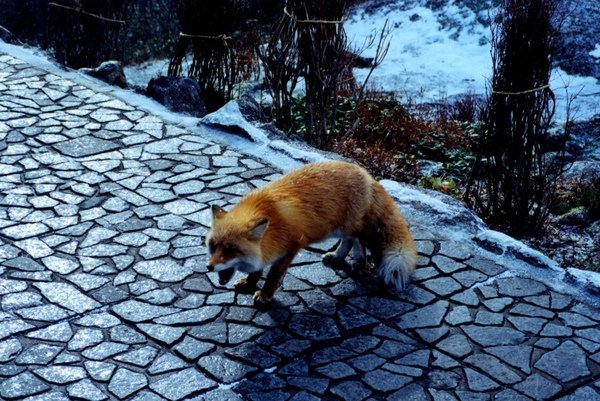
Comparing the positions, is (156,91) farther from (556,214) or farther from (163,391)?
(163,391)

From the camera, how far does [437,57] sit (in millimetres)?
14469

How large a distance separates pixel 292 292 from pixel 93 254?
1.65 meters

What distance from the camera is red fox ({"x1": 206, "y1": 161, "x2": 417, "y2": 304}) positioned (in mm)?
4969

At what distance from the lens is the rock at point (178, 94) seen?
969 centimetres

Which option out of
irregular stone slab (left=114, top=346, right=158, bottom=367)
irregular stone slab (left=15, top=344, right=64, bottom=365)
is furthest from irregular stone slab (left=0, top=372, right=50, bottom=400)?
irregular stone slab (left=114, top=346, right=158, bottom=367)

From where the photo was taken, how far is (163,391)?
4781mm

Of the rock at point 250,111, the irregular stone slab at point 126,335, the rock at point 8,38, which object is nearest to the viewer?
the irregular stone slab at point 126,335

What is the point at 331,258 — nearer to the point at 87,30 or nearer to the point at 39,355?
the point at 39,355

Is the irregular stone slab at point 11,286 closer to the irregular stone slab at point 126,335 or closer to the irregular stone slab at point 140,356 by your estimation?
the irregular stone slab at point 126,335

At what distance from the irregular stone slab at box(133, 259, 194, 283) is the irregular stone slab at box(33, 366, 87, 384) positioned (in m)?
1.18

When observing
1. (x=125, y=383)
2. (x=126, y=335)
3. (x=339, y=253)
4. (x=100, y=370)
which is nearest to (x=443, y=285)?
(x=339, y=253)

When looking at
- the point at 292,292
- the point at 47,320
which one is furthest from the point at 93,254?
the point at 292,292

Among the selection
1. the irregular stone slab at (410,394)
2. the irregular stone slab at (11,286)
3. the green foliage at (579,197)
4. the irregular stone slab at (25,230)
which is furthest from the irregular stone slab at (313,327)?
the green foliage at (579,197)

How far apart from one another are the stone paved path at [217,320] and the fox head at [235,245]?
592mm
